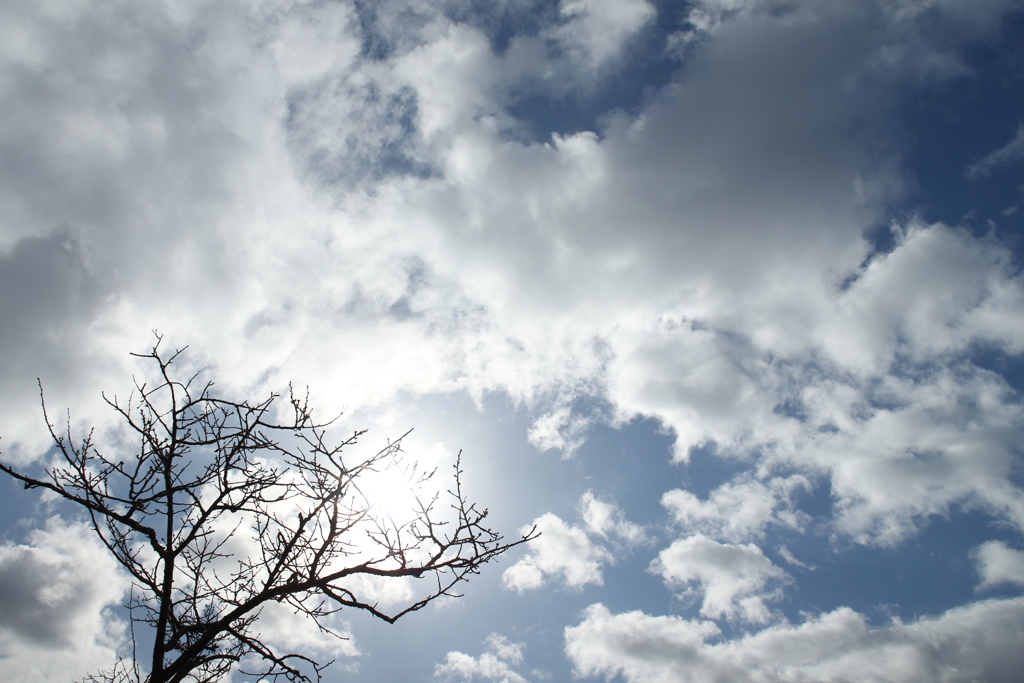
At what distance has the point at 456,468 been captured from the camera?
18.4 feet

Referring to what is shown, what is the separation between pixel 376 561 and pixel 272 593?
113cm

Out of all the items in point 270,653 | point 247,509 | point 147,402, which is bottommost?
point 270,653

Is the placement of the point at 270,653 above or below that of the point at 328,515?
below

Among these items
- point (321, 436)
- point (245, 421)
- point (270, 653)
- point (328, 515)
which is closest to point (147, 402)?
point (245, 421)

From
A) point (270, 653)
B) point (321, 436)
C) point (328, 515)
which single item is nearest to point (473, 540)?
point (328, 515)

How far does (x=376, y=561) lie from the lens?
536 centimetres

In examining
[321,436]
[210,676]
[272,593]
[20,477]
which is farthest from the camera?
[210,676]

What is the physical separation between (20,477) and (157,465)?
115cm

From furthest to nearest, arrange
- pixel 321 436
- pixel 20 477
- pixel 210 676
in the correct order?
pixel 210 676 < pixel 321 436 < pixel 20 477

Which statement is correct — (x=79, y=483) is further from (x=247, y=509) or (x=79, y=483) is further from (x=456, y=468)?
(x=456, y=468)

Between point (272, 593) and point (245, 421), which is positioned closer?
point (272, 593)

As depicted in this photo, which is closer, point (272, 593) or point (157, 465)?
point (272, 593)

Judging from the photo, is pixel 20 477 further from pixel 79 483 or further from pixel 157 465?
pixel 157 465

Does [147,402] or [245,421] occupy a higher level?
[147,402]
